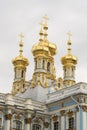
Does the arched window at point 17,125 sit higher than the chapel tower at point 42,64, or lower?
lower

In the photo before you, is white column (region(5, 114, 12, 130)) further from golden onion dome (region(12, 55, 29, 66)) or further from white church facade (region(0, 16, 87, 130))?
golden onion dome (region(12, 55, 29, 66))

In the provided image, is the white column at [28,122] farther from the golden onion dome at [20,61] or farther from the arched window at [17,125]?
the golden onion dome at [20,61]

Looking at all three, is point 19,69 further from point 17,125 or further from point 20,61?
point 17,125

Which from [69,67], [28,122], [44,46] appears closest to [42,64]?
[44,46]

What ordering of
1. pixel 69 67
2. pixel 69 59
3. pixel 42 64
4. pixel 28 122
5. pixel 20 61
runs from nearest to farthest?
1. pixel 28 122
2. pixel 42 64
3. pixel 69 67
4. pixel 69 59
5. pixel 20 61

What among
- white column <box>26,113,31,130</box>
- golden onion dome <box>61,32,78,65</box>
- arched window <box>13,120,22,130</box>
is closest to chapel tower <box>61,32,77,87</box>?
golden onion dome <box>61,32,78,65</box>

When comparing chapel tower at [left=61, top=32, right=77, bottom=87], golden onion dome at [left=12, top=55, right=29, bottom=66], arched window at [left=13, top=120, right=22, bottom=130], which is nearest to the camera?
arched window at [left=13, top=120, right=22, bottom=130]

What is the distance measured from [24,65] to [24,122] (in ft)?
47.5

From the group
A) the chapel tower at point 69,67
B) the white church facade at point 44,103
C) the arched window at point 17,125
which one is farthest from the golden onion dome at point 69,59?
the arched window at point 17,125

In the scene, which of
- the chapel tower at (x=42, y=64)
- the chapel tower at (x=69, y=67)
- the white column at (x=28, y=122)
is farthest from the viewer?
the chapel tower at (x=69, y=67)

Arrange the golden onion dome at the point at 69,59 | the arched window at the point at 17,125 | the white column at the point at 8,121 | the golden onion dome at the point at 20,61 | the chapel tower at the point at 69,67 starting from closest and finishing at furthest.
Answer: the white column at the point at 8,121
the arched window at the point at 17,125
the chapel tower at the point at 69,67
the golden onion dome at the point at 69,59
the golden onion dome at the point at 20,61

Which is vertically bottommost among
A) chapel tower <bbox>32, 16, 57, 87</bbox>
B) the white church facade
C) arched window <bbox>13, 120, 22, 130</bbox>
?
arched window <bbox>13, 120, 22, 130</bbox>

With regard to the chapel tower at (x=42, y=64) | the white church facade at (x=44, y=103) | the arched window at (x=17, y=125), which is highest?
the chapel tower at (x=42, y=64)

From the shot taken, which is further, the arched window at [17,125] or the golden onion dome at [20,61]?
the golden onion dome at [20,61]
